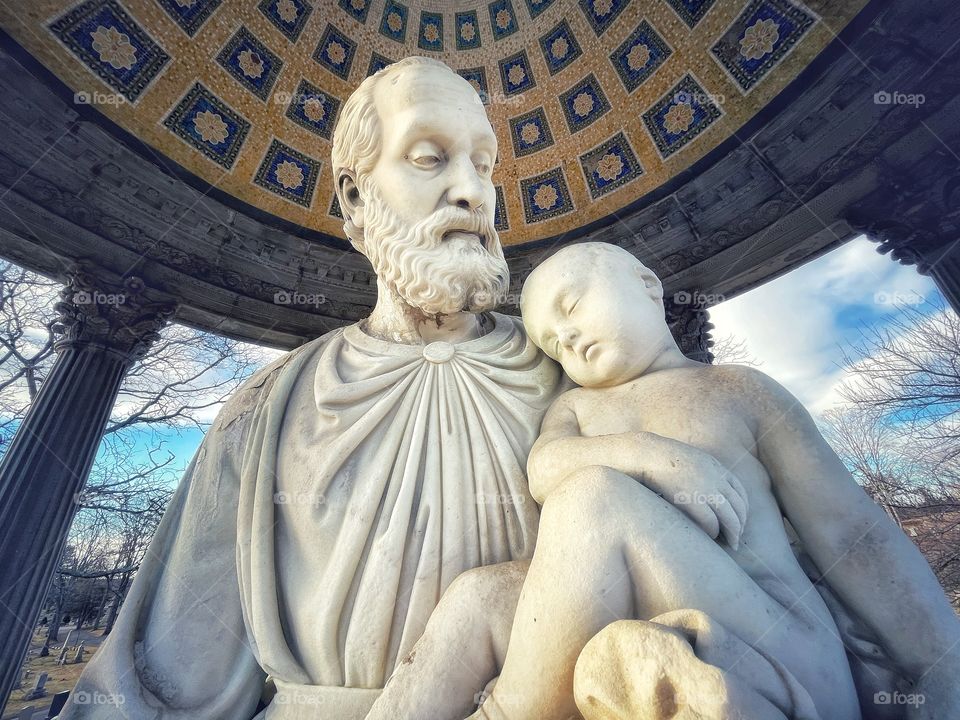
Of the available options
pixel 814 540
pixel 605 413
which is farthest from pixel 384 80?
pixel 814 540

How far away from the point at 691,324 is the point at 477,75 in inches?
198

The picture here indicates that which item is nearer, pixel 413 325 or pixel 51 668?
pixel 413 325

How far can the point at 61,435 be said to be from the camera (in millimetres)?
4715

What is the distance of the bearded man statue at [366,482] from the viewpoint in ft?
4.00

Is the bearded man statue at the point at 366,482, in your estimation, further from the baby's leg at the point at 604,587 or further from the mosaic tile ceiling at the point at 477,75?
the mosaic tile ceiling at the point at 477,75

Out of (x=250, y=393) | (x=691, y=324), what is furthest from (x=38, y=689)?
(x=691, y=324)

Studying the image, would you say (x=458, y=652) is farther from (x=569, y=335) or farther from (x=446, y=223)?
(x=446, y=223)

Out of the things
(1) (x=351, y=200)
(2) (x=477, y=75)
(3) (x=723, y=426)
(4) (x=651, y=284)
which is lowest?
(3) (x=723, y=426)

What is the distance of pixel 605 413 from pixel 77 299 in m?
6.16

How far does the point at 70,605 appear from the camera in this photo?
27.2 ft

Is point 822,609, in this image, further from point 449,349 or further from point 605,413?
point 449,349

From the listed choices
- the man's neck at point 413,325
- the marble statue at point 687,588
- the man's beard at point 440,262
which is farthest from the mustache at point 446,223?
the marble statue at point 687,588

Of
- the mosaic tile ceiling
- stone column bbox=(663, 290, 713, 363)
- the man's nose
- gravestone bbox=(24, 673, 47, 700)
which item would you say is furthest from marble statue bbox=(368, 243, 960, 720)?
gravestone bbox=(24, 673, 47, 700)

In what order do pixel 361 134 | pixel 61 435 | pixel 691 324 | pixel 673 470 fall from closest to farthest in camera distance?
pixel 673 470 < pixel 361 134 < pixel 61 435 < pixel 691 324
